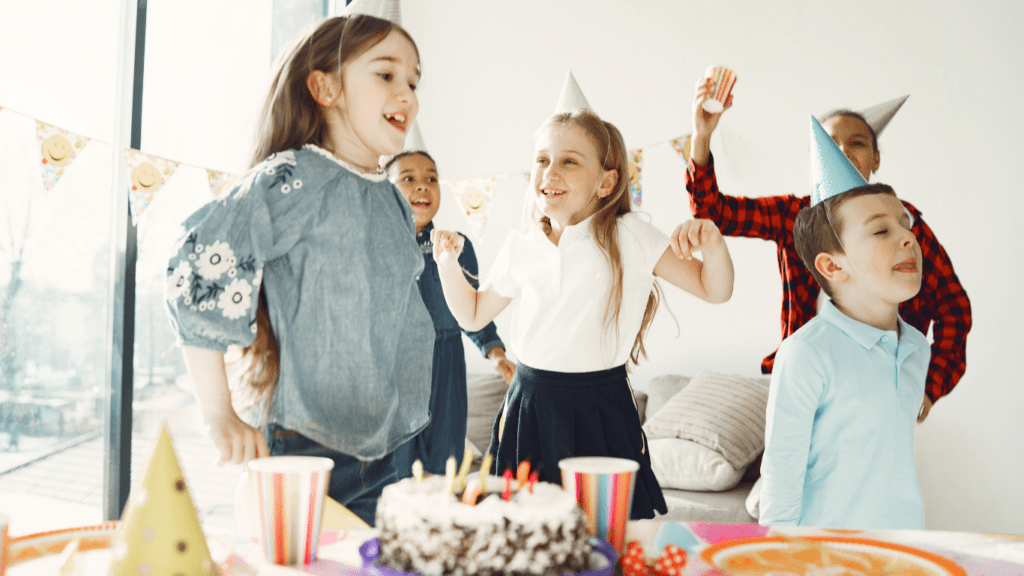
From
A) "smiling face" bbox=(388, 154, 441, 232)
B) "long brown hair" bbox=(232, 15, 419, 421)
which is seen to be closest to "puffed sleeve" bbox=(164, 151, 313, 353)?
"long brown hair" bbox=(232, 15, 419, 421)

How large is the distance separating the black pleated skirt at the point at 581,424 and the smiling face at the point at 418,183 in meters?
0.90

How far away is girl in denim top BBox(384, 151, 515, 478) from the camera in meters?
1.77

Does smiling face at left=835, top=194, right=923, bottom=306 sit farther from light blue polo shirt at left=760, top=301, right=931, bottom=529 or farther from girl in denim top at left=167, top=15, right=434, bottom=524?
girl in denim top at left=167, top=15, right=434, bottom=524

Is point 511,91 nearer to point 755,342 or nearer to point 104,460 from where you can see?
point 755,342

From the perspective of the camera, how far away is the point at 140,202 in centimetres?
204

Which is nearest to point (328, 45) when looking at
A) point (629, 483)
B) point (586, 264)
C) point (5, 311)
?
point (586, 264)

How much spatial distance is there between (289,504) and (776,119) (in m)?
2.74

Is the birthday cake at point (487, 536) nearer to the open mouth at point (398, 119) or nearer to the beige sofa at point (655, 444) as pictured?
the open mouth at point (398, 119)

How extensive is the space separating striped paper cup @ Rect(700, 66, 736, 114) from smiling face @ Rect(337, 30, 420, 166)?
715 millimetres

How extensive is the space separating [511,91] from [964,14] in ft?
6.23

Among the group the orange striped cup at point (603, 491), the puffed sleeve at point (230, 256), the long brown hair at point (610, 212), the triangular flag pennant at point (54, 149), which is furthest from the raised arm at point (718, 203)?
the triangular flag pennant at point (54, 149)

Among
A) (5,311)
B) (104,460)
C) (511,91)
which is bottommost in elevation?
(104,460)

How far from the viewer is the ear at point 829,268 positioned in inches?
50.6

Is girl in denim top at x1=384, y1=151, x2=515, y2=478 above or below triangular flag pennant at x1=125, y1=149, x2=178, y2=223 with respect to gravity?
below
